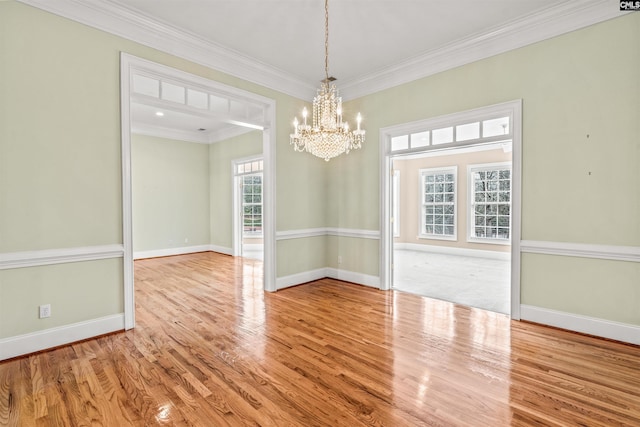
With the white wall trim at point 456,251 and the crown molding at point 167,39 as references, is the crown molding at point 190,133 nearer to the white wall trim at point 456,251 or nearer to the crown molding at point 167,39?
the crown molding at point 167,39

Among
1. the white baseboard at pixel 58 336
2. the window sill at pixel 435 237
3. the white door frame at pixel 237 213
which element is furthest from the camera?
the window sill at pixel 435 237

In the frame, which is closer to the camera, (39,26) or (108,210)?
(39,26)

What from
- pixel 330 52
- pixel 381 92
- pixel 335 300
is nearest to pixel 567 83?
pixel 381 92

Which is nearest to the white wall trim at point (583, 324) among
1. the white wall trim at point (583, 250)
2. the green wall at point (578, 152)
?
the green wall at point (578, 152)

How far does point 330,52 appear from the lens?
13.2 ft

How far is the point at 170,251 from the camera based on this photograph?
7.75 m

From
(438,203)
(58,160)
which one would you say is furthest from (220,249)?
(438,203)

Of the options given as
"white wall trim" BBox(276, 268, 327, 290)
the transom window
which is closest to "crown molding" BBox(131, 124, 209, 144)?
"white wall trim" BBox(276, 268, 327, 290)

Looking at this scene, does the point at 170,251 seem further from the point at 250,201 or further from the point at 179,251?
the point at 250,201

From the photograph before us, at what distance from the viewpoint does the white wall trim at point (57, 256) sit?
2615 mm

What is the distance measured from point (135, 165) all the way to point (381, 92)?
586cm

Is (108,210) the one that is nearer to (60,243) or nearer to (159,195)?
(60,243)

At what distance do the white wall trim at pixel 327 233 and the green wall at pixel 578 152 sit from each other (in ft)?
6.87

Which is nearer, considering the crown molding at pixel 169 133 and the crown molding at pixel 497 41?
the crown molding at pixel 497 41
